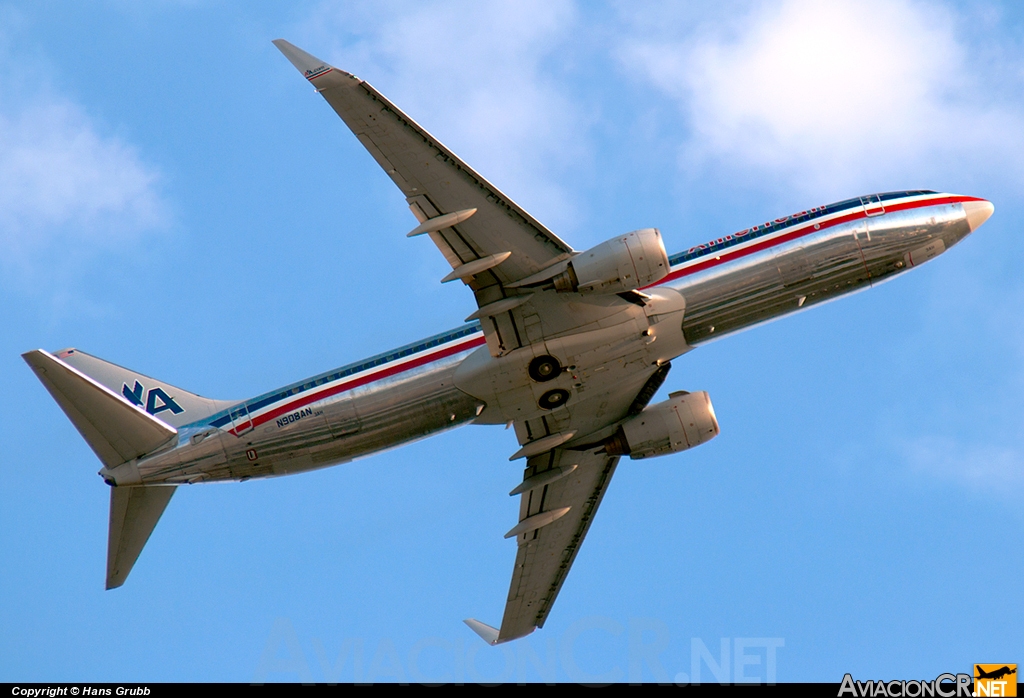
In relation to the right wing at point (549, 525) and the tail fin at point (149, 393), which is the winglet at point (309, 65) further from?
the right wing at point (549, 525)

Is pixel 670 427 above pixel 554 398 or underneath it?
underneath

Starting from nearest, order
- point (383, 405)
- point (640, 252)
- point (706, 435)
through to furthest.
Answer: point (640, 252), point (383, 405), point (706, 435)

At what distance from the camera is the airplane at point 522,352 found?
34312 mm

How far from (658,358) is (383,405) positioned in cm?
967

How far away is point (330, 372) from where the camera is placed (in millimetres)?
38094

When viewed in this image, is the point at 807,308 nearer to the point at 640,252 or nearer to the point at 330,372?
the point at 640,252

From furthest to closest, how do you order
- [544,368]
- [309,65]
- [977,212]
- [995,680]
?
[977,212] → [544,368] → [995,680] → [309,65]

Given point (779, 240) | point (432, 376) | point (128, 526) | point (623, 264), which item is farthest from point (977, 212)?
point (128, 526)

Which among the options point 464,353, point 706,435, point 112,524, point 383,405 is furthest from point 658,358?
point 112,524

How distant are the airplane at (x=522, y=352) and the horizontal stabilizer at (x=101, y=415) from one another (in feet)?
0.17

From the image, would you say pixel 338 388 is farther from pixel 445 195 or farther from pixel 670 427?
pixel 670 427

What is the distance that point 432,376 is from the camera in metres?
37.3

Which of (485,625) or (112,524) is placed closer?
(112,524)

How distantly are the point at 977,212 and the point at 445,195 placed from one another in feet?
65.4
